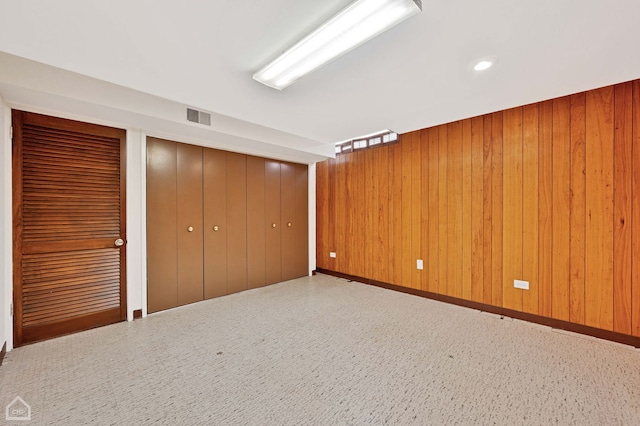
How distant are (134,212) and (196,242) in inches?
32.0

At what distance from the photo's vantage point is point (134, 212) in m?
2.96

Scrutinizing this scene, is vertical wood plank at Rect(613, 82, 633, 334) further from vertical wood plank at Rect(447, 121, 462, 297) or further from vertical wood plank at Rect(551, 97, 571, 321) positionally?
vertical wood plank at Rect(447, 121, 462, 297)

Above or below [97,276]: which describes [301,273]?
below

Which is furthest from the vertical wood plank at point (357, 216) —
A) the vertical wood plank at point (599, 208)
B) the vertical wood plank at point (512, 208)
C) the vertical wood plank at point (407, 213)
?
the vertical wood plank at point (599, 208)

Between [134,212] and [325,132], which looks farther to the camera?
[325,132]

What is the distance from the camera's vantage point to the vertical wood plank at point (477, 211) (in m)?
3.13

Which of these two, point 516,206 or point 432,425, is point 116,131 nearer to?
point 432,425

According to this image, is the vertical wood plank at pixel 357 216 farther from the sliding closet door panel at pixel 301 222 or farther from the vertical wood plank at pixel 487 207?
the vertical wood plank at pixel 487 207

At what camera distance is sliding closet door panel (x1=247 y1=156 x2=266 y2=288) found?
13.3 ft

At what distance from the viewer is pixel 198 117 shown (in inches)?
110

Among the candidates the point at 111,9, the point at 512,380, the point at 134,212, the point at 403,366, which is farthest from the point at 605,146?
the point at 134,212

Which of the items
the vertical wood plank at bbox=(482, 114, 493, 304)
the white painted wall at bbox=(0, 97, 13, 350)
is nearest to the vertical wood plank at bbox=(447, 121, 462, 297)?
the vertical wood plank at bbox=(482, 114, 493, 304)

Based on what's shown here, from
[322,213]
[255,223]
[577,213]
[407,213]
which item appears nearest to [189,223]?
[255,223]

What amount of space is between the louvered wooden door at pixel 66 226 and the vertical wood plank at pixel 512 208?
445 cm
